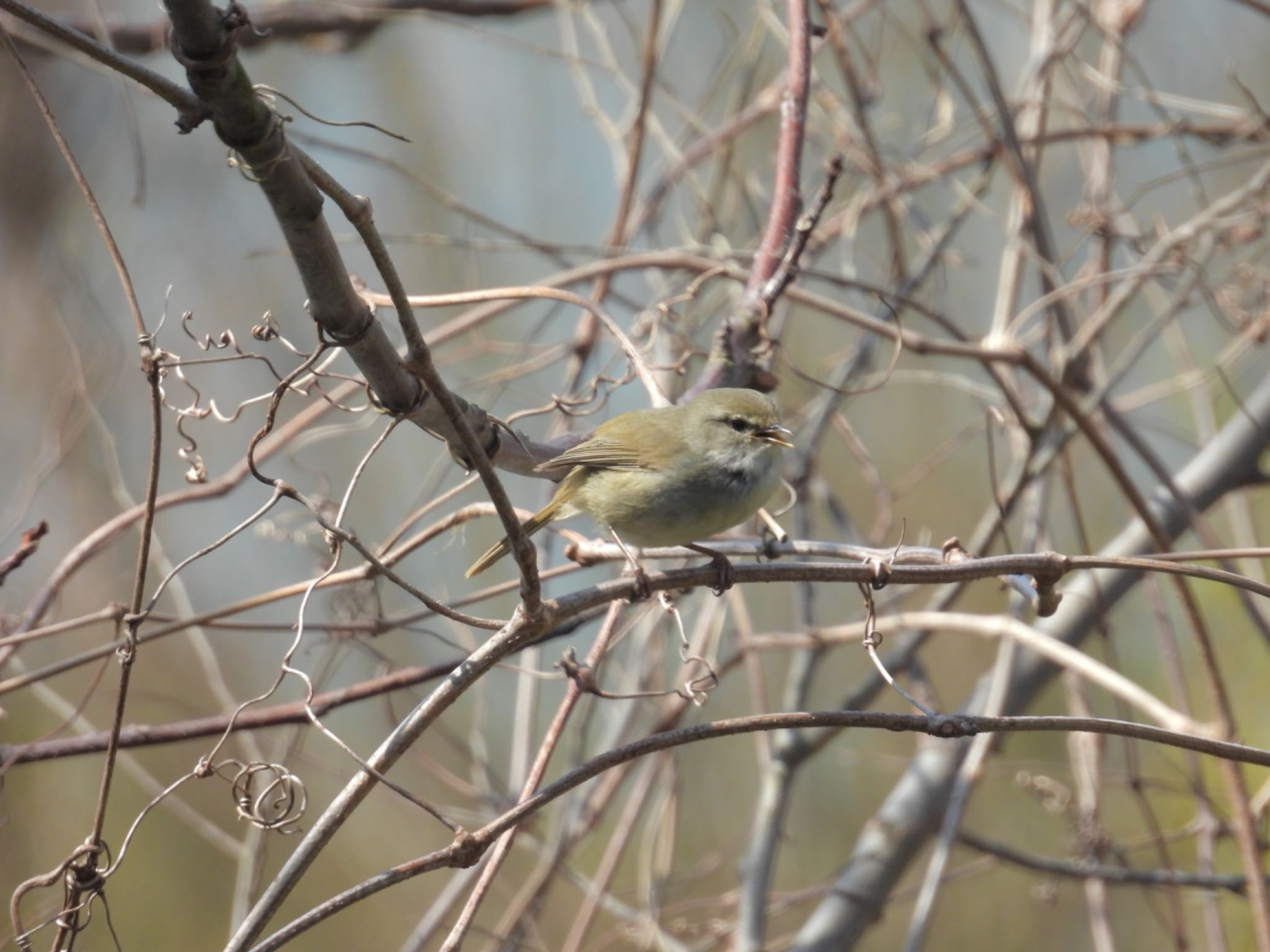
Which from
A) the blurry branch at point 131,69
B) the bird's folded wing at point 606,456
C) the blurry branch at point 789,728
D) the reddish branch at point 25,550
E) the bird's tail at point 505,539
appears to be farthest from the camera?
the bird's folded wing at point 606,456

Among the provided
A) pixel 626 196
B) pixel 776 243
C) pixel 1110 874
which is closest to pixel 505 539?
pixel 776 243

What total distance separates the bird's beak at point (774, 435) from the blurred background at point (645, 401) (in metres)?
0.35

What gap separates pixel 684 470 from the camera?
8.50ft

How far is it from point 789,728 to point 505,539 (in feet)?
2.84

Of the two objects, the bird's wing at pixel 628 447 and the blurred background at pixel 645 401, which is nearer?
the bird's wing at pixel 628 447

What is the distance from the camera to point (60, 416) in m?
3.81

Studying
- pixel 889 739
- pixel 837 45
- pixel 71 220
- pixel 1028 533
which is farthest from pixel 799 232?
pixel 71 220

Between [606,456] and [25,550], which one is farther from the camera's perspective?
[606,456]

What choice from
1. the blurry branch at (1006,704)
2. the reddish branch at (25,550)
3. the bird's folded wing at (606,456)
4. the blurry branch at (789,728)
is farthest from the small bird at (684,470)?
the blurry branch at (1006,704)

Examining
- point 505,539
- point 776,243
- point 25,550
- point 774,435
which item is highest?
point 776,243

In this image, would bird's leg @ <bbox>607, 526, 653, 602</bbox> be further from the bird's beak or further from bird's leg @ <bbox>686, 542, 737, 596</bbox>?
the bird's beak

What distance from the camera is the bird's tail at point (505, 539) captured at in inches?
95.7

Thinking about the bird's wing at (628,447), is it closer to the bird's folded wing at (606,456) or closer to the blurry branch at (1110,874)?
the bird's folded wing at (606,456)

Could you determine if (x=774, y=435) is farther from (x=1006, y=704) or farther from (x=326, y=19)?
(x=326, y=19)
